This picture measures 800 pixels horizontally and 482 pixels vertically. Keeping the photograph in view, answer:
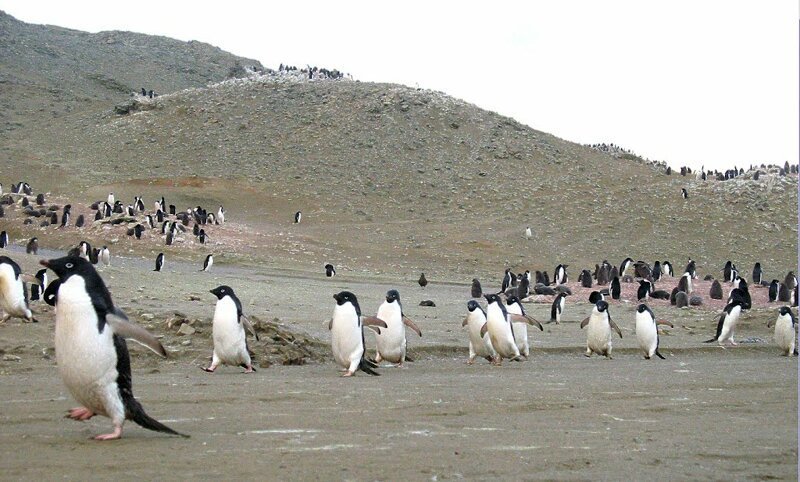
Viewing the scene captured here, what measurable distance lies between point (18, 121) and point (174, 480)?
67716 millimetres

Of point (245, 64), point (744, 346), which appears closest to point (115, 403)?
point (744, 346)

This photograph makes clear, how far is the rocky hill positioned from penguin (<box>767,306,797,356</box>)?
1684cm

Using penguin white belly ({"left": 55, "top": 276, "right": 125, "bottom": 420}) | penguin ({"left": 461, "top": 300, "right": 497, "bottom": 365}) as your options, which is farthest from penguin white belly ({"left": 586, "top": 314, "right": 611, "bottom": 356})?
penguin white belly ({"left": 55, "top": 276, "right": 125, "bottom": 420})

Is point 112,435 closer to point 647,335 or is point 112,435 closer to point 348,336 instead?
point 348,336

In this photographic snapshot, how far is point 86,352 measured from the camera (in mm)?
5977

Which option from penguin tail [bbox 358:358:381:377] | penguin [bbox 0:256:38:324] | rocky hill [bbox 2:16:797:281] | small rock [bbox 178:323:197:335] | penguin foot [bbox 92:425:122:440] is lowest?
penguin tail [bbox 358:358:381:377]

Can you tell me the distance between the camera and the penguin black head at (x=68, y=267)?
6004 mm

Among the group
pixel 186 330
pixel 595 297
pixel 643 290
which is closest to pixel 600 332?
pixel 595 297

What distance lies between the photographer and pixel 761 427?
286 inches

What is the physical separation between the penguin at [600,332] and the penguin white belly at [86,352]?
32.2ft

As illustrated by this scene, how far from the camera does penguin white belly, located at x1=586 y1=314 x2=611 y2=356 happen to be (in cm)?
1459

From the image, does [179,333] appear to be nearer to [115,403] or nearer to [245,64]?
[115,403]

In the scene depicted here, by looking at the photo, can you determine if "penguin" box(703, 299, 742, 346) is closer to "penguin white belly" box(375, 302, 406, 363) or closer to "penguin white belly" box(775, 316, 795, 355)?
"penguin white belly" box(775, 316, 795, 355)

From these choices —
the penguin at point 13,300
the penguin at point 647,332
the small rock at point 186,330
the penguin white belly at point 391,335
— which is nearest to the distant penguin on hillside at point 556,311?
the penguin at point 647,332
